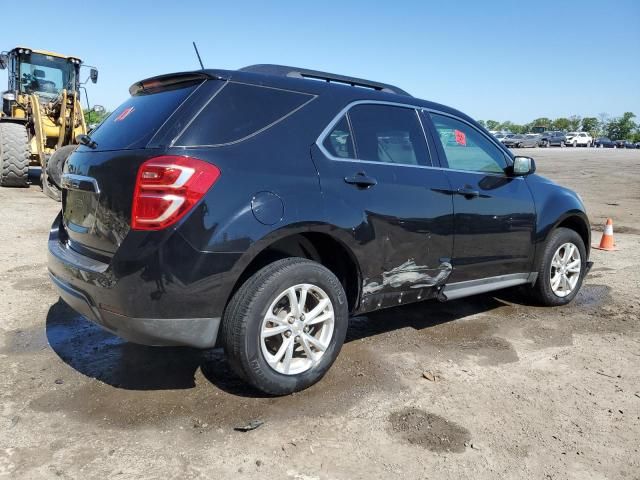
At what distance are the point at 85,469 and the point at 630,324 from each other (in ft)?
14.1

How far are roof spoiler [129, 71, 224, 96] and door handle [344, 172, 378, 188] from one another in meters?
0.97

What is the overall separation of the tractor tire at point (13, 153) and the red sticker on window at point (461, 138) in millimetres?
10909

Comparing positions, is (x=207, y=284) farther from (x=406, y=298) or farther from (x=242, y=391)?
(x=406, y=298)

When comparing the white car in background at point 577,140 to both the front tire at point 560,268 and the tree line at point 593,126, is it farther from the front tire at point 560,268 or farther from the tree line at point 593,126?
the front tire at point 560,268

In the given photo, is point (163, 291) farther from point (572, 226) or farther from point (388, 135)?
point (572, 226)

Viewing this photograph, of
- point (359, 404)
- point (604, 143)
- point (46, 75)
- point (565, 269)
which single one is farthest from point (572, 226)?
point (604, 143)

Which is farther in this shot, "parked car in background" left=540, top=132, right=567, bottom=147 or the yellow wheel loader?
"parked car in background" left=540, top=132, right=567, bottom=147

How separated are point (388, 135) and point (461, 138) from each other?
88 centimetres

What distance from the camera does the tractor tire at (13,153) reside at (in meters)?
12.1

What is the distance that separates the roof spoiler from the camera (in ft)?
10.5

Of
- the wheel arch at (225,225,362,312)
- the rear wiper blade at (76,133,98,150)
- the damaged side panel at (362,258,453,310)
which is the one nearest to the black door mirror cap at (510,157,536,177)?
the damaged side panel at (362,258,453,310)

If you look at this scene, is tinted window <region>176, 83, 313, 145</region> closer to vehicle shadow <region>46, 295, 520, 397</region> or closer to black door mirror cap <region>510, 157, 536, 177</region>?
vehicle shadow <region>46, 295, 520, 397</region>

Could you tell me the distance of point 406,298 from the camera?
153 inches

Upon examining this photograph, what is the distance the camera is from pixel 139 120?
325 cm
